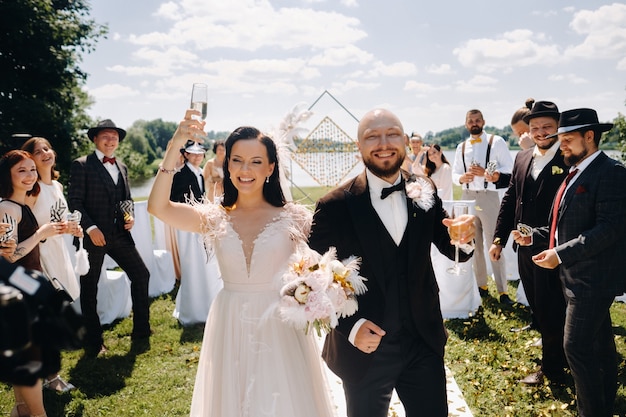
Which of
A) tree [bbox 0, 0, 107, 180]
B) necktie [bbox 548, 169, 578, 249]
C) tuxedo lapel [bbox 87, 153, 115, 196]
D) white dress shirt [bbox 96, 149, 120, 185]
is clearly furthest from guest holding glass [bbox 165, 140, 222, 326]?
tree [bbox 0, 0, 107, 180]

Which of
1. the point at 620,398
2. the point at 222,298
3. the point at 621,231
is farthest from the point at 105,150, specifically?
the point at 620,398

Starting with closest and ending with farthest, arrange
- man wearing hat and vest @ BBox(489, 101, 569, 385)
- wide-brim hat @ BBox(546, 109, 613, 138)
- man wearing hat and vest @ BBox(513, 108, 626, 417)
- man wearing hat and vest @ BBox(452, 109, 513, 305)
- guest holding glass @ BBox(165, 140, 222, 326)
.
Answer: man wearing hat and vest @ BBox(513, 108, 626, 417), wide-brim hat @ BBox(546, 109, 613, 138), man wearing hat and vest @ BBox(489, 101, 569, 385), guest holding glass @ BBox(165, 140, 222, 326), man wearing hat and vest @ BBox(452, 109, 513, 305)

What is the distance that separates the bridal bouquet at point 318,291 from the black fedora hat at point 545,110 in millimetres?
2873

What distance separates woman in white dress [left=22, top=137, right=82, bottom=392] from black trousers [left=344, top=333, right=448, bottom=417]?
309 centimetres

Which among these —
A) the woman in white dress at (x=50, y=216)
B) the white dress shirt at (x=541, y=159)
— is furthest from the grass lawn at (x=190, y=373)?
the white dress shirt at (x=541, y=159)

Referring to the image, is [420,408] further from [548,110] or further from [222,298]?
[548,110]

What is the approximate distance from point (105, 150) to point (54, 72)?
64.5 feet

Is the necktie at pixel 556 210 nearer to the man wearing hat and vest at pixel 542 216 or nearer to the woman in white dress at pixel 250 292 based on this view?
the man wearing hat and vest at pixel 542 216

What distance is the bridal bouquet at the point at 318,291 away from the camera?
2109 mm

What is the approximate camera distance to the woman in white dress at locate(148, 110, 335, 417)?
2.54m

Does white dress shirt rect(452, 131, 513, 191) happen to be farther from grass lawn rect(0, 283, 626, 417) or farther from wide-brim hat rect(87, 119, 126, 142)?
wide-brim hat rect(87, 119, 126, 142)

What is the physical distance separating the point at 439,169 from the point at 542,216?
3763mm

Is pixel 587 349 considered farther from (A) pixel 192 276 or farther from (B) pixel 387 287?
(A) pixel 192 276

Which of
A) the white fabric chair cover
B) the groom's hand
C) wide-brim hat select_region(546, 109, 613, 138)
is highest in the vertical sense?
wide-brim hat select_region(546, 109, 613, 138)
